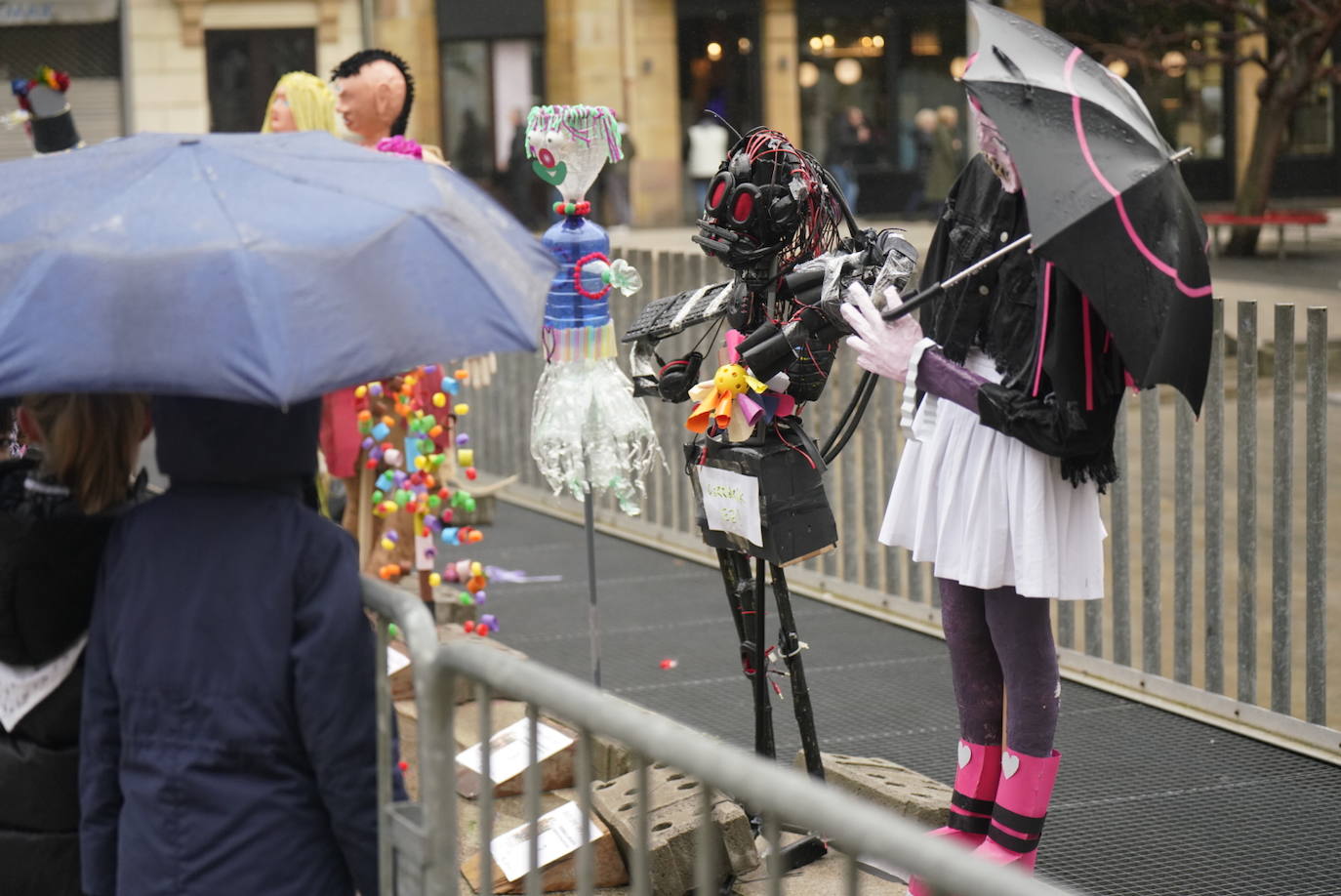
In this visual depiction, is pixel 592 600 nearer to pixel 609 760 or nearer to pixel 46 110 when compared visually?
pixel 609 760

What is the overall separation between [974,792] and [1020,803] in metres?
0.17

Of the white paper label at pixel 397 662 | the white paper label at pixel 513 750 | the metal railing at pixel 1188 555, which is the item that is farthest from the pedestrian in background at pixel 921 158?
the white paper label at pixel 513 750

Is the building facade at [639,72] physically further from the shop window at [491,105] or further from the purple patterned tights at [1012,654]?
the purple patterned tights at [1012,654]

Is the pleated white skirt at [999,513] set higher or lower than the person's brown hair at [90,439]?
lower

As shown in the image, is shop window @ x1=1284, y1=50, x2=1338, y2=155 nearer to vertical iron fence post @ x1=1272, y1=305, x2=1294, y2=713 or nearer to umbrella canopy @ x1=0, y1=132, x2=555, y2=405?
vertical iron fence post @ x1=1272, y1=305, x2=1294, y2=713

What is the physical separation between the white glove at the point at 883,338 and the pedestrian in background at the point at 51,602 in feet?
4.74

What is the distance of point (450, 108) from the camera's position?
26.9 m

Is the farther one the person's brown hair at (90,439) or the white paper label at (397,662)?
the white paper label at (397,662)

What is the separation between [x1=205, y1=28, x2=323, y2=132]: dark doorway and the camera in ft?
83.5

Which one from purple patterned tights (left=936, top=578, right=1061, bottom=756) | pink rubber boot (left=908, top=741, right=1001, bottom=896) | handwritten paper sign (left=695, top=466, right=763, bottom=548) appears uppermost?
handwritten paper sign (left=695, top=466, right=763, bottom=548)

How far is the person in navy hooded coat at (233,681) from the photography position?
2666 mm

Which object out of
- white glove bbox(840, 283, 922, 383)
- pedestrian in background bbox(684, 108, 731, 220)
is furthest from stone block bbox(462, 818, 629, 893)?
pedestrian in background bbox(684, 108, 731, 220)

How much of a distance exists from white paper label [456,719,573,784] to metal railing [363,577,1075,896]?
4.40ft

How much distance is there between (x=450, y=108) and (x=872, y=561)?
2104 cm
